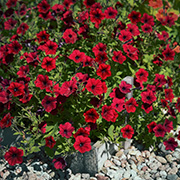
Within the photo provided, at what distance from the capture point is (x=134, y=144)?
307 centimetres

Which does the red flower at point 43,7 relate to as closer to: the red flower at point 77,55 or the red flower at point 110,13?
the red flower at point 110,13

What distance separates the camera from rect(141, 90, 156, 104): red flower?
2.53m

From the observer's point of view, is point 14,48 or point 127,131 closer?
point 127,131

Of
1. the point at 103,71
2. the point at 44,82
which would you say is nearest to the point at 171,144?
the point at 103,71

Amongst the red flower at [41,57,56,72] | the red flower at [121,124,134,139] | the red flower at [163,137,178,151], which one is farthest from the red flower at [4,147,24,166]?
the red flower at [163,137,178,151]

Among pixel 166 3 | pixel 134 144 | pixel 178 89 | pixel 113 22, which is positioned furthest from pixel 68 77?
pixel 166 3

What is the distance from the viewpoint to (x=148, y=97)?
2.57 metres

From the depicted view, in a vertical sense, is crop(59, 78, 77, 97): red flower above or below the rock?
above

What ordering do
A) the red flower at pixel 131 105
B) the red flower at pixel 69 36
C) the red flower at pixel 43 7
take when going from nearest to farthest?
1. the red flower at pixel 131 105
2. the red flower at pixel 69 36
3. the red flower at pixel 43 7

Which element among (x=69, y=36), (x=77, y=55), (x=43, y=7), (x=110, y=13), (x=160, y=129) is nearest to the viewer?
(x=77, y=55)

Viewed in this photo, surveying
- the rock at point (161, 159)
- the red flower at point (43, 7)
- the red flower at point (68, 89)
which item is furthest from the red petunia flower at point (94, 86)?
the red flower at point (43, 7)

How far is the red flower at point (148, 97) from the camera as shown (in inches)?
A: 99.5

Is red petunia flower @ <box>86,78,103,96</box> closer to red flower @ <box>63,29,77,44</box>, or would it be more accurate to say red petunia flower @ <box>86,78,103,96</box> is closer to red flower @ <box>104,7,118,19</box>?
red flower @ <box>63,29,77,44</box>

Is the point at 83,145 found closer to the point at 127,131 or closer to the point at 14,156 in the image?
the point at 127,131
